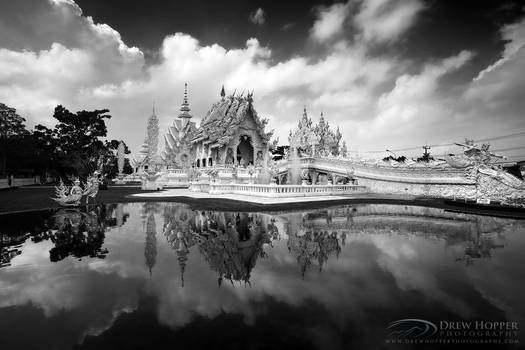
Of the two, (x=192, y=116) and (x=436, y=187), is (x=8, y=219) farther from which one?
(x=192, y=116)

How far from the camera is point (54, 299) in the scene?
3.49 m

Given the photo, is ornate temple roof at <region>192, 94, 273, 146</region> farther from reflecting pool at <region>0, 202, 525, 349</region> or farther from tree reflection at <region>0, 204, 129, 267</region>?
reflecting pool at <region>0, 202, 525, 349</region>

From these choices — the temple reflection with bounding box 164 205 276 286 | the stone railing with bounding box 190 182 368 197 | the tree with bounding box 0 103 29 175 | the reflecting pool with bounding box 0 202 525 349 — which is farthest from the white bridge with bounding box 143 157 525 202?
the tree with bounding box 0 103 29 175

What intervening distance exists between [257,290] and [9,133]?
49332 millimetres

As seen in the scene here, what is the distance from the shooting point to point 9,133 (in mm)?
36969

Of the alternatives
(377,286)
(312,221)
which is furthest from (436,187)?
(377,286)

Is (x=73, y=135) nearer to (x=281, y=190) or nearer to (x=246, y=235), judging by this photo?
(x=281, y=190)

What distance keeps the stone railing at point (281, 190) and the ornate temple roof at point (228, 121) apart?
9.42m

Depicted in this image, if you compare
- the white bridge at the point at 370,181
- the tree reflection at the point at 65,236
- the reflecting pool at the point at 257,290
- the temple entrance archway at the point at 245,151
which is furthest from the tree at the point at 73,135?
the reflecting pool at the point at 257,290

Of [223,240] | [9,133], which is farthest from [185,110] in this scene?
[223,240]

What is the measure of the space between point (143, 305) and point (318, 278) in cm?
260

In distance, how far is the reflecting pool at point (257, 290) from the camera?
2721mm

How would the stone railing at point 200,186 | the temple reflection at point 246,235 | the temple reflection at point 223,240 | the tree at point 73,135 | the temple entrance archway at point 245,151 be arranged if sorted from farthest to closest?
1. the temple entrance archway at point 245,151
2. the tree at point 73,135
3. the stone railing at point 200,186
4. the temple reflection at point 246,235
5. the temple reflection at point 223,240

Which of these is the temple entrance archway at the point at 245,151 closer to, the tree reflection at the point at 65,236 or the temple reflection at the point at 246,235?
the temple reflection at the point at 246,235
